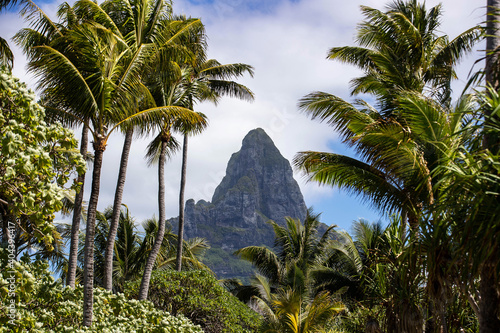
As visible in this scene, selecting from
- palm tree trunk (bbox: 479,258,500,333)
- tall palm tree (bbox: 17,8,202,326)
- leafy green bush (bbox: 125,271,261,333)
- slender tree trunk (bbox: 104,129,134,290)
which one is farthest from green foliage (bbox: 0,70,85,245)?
leafy green bush (bbox: 125,271,261,333)

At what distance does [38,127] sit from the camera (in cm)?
570

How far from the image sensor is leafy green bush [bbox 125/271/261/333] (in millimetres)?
15031

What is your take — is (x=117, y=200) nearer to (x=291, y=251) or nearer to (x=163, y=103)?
(x=163, y=103)

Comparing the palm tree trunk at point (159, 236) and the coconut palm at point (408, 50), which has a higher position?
the coconut palm at point (408, 50)

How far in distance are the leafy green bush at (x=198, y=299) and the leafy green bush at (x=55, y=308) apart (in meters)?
4.50

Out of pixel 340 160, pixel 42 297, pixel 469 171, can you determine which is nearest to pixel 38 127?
pixel 42 297

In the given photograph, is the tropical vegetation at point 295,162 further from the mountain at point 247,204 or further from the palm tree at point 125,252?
the mountain at point 247,204

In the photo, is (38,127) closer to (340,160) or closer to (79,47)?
(79,47)

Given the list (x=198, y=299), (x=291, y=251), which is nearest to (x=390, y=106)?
(x=198, y=299)

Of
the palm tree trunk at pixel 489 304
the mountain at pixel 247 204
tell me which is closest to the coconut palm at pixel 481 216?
the palm tree trunk at pixel 489 304

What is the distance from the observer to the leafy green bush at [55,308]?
18.0 feet

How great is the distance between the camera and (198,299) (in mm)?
15039

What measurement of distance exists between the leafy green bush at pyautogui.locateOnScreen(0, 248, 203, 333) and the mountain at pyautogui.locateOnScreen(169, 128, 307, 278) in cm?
12698

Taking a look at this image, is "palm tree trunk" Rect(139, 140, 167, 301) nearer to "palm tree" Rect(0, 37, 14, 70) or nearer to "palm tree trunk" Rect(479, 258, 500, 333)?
"palm tree" Rect(0, 37, 14, 70)
